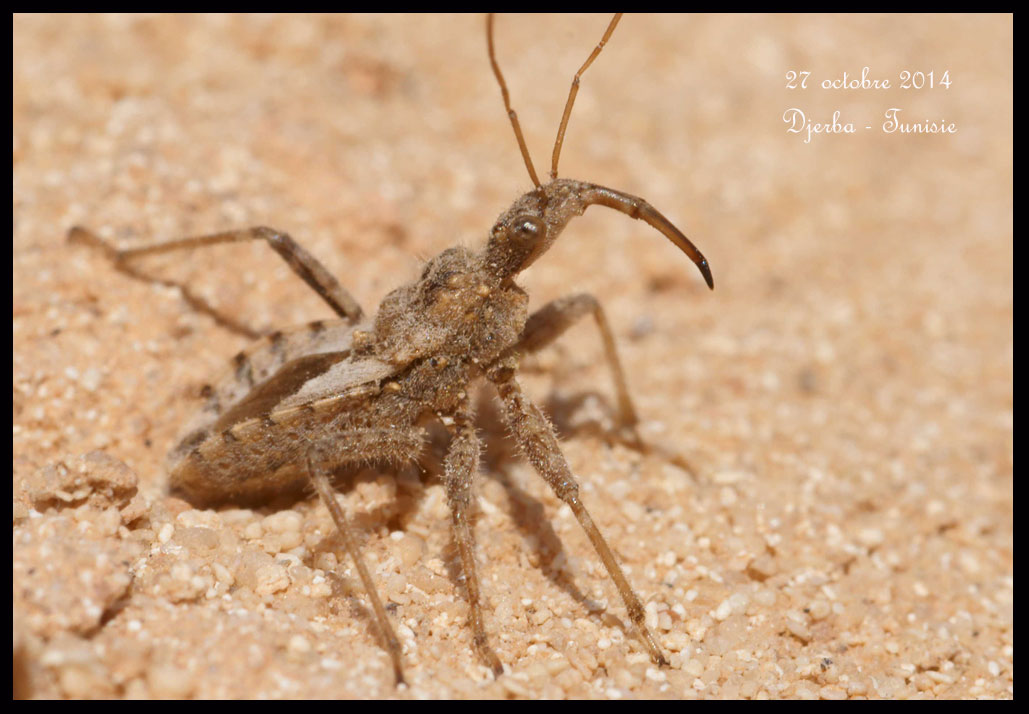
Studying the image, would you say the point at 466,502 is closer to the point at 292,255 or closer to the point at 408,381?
the point at 408,381

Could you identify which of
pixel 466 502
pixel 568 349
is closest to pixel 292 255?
pixel 466 502

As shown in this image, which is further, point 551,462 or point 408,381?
point 408,381

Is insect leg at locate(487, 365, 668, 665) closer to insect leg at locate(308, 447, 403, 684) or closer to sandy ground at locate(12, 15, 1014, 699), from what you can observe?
sandy ground at locate(12, 15, 1014, 699)

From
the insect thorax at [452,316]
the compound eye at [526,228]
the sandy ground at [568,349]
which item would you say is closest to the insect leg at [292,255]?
the sandy ground at [568,349]

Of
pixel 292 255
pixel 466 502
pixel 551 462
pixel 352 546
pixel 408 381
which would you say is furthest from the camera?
pixel 292 255

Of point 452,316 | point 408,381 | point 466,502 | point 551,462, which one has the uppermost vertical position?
point 452,316

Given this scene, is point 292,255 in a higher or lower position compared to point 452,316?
higher
